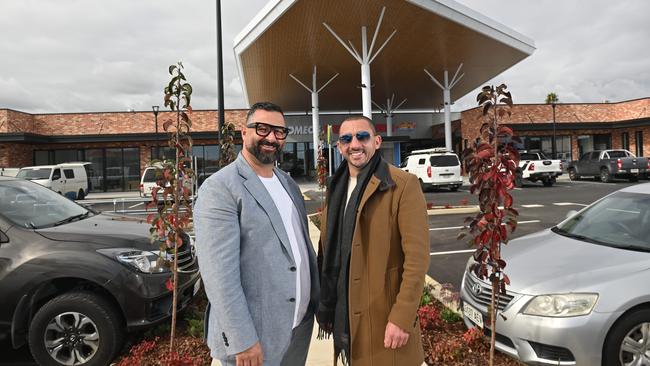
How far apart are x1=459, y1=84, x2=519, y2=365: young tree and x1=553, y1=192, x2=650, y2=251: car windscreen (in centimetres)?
146

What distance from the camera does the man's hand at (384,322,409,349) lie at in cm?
203

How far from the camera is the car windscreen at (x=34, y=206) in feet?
12.4

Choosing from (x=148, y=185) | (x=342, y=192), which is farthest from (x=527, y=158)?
(x=342, y=192)

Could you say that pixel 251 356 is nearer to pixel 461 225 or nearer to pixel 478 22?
pixel 461 225

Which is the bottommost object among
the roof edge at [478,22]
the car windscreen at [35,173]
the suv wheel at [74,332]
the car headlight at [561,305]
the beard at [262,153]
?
the suv wheel at [74,332]

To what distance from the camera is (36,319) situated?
337 centimetres

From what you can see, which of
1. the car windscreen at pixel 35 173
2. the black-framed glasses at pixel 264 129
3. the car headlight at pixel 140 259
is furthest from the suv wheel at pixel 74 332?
the car windscreen at pixel 35 173

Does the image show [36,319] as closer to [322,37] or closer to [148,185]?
[148,185]

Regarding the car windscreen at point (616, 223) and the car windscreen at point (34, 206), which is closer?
the car windscreen at point (616, 223)

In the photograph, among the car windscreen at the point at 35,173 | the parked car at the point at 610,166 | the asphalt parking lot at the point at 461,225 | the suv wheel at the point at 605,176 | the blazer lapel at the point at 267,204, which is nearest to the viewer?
the blazer lapel at the point at 267,204

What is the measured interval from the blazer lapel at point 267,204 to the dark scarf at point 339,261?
321 mm

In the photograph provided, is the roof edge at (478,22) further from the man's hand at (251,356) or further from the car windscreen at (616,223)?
the man's hand at (251,356)

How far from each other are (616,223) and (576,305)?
167 centimetres

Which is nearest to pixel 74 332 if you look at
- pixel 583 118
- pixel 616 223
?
pixel 616 223
